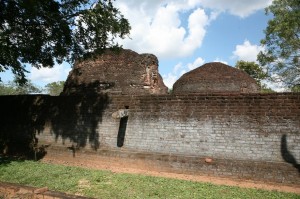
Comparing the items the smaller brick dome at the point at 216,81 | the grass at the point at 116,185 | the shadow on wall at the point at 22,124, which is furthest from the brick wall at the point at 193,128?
the smaller brick dome at the point at 216,81

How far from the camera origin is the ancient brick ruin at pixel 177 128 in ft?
26.3

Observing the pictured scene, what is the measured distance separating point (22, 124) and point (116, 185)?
7.78m

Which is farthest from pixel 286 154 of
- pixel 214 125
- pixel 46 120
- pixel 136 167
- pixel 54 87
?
pixel 54 87

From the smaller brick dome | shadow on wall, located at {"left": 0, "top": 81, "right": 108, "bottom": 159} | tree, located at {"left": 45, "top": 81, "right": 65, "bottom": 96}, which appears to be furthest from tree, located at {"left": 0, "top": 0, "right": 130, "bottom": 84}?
tree, located at {"left": 45, "top": 81, "right": 65, "bottom": 96}

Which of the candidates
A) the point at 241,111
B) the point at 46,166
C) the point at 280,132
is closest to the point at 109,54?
the point at 46,166

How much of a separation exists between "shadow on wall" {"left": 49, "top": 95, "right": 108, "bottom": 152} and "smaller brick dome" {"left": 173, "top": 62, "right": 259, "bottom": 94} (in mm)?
14919

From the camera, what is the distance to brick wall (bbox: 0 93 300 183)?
314 inches

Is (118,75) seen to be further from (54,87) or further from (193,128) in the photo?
(54,87)

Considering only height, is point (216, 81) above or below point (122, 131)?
above

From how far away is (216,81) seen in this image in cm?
2581

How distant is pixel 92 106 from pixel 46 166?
2.80m

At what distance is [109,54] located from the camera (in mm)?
16812

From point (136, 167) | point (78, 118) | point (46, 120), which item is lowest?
point (136, 167)

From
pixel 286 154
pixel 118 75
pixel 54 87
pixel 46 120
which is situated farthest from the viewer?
pixel 54 87
